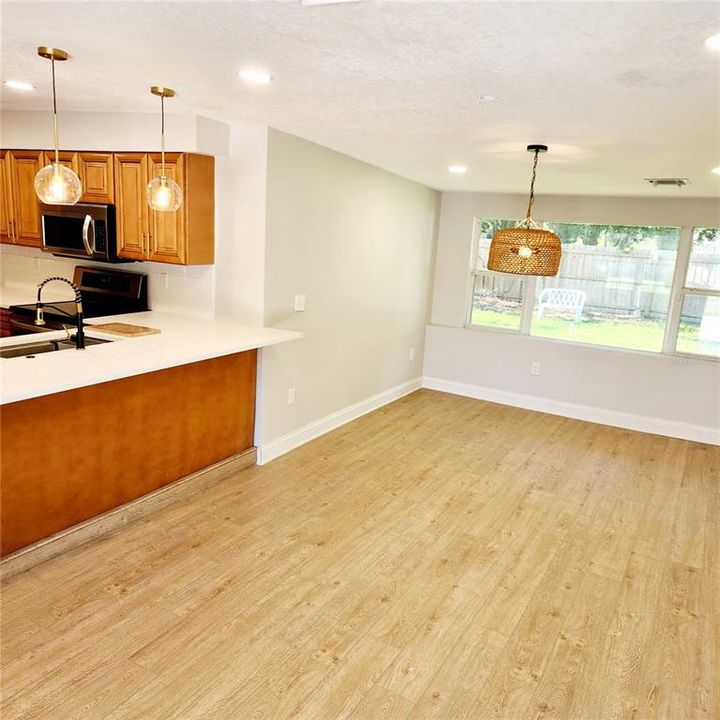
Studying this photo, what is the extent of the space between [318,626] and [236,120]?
116 inches

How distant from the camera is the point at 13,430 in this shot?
256 cm

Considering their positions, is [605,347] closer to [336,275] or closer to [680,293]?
[680,293]

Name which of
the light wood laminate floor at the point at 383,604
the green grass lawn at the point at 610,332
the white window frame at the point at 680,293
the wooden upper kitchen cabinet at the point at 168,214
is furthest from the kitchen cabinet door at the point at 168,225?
the white window frame at the point at 680,293

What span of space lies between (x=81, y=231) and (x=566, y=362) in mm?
4622

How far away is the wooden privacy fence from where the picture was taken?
17.5ft

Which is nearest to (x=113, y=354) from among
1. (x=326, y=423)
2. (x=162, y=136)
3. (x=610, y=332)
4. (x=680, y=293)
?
(x=162, y=136)

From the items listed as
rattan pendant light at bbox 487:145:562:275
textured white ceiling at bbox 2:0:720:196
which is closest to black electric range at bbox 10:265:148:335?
textured white ceiling at bbox 2:0:720:196

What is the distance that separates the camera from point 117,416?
3.06 m

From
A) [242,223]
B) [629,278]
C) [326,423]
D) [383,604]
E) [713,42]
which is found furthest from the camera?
[629,278]

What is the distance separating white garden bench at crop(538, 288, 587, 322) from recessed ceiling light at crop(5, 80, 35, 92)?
4.87 meters

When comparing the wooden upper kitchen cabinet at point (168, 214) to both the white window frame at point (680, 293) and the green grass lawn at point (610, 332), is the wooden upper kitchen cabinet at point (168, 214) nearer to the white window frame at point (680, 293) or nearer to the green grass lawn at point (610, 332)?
the green grass lawn at point (610, 332)

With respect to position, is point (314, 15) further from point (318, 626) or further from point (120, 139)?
point (120, 139)

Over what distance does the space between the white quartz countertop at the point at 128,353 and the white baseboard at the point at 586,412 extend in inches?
125

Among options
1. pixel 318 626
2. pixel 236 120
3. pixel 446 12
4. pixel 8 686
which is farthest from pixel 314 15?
pixel 8 686
